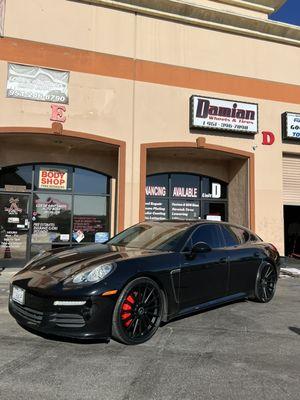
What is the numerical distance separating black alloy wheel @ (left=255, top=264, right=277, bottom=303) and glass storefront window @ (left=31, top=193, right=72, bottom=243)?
24.9ft

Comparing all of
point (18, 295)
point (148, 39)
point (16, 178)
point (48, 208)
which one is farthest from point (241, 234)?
point (148, 39)

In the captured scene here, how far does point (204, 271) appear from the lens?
585 cm

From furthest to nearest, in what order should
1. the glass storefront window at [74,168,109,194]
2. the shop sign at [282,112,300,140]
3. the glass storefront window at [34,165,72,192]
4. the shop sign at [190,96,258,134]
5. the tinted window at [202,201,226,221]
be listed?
the tinted window at [202,201,226,221]
the shop sign at [282,112,300,140]
the glass storefront window at [74,168,109,194]
the shop sign at [190,96,258,134]
the glass storefront window at [34,165,72,192]

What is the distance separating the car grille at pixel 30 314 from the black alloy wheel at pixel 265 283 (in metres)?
4.00

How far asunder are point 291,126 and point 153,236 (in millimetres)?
10214

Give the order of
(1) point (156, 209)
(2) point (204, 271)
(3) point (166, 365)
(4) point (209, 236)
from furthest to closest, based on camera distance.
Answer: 1. (1) point (156, 209)
2. (4) point (209, 236)
3. (2) point (204, 271)
4. (3) point (166, 365)

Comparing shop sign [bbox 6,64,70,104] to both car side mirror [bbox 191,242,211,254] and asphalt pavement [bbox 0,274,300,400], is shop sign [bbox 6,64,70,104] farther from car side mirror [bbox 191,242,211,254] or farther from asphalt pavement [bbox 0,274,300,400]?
car side mirror [bbox 191,242,211,254]

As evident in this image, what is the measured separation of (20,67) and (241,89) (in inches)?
286

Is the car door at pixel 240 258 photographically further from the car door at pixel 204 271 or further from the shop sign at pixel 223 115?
the shop sign at pixel 223 115

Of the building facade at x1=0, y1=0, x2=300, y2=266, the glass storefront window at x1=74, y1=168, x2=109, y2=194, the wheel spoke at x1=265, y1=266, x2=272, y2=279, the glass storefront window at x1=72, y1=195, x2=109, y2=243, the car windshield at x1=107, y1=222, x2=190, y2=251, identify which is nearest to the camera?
the car windshield at x1=107, y1=222, x2=190, y2=251

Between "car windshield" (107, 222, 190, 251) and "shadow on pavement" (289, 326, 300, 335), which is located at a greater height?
"car windshield" (107, 222, 190, 251)

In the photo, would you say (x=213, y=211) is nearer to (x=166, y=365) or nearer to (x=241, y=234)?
(x=241, y=234)

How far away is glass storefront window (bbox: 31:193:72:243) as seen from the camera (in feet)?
43.1

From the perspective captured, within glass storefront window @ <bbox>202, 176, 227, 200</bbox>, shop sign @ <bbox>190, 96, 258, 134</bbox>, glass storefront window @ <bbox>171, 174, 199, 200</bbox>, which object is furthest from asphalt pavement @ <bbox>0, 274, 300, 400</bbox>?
glass storefront window @ <bbox>202, 176, 227, 200</bbox>
